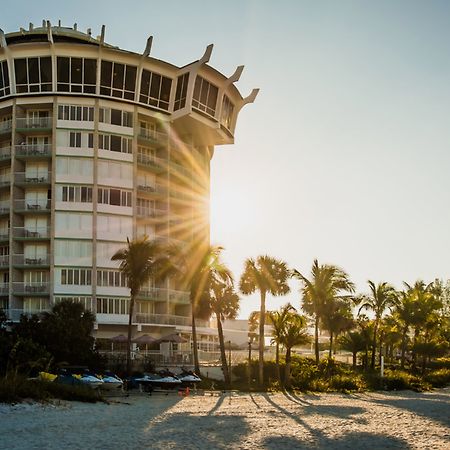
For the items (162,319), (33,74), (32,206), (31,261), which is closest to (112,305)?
(162,319)

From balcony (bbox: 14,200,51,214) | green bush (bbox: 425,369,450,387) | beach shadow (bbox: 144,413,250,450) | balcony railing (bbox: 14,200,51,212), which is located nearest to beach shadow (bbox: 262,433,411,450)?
beach shadow (bbox: 144,413,250,450)

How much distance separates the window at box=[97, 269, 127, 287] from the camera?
6638cm

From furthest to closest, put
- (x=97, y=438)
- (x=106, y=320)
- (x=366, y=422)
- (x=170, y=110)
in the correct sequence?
(x=170, y=110), (x=106, y=320), (x=366, y=422), (x=97, y=438)

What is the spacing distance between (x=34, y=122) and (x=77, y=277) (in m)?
15.7

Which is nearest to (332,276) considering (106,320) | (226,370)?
(226,370)

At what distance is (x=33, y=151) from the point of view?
222 ft

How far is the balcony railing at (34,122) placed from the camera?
67.8 metres

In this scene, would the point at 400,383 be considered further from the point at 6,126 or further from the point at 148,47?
the point at 6,126

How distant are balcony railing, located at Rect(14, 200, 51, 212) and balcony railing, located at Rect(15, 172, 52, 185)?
6.32 ft

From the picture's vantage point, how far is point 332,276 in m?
54.8

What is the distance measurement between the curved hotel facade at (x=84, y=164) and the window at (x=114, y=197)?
10 centimetres

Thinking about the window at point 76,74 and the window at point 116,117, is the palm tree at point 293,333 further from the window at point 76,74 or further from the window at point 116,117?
the window at point 76,74

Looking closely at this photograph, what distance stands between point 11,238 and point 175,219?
54.6ft

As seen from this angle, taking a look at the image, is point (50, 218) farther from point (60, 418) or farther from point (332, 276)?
point (60, 418)
